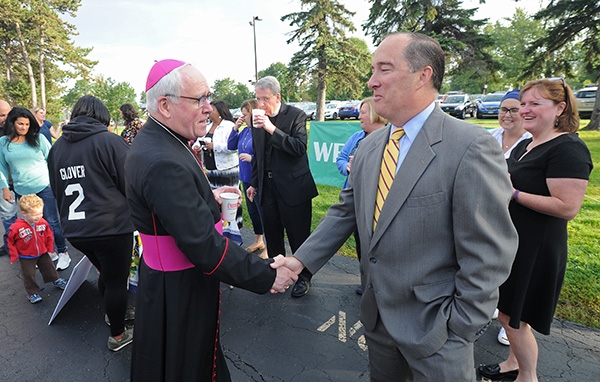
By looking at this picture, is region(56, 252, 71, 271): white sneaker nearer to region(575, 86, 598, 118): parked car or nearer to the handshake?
the handshake

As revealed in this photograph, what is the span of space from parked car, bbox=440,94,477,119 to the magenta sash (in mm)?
24390

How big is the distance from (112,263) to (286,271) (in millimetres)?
1789

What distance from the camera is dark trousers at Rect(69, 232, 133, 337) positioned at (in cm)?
292

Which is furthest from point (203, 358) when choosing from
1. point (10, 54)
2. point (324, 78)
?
point (10, 54)

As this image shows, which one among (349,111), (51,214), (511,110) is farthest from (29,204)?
(349,111)

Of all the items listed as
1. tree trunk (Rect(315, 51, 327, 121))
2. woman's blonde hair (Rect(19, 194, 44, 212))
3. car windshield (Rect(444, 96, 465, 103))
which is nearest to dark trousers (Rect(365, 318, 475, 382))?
woman's blonde hair (Rect(19, 194, 44, 212))

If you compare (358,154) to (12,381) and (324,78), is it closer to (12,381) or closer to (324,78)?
(12,381)

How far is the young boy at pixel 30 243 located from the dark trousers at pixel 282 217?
2602 mm

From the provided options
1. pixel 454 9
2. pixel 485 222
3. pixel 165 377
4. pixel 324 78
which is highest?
pixel 454 9

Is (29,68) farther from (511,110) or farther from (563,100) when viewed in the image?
(563,100)

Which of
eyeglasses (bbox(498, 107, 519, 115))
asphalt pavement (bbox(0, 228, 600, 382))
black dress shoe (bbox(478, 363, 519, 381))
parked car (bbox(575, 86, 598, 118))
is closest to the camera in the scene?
black dress shoe (bbox(478, 363, 519, 381))

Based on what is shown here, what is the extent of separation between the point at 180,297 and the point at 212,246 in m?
0.41

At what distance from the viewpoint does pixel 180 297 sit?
1.89m

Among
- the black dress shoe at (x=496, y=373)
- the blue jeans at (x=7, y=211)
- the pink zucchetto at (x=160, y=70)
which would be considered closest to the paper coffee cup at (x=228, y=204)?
the pink zucchetto at (x=160, y=70)
